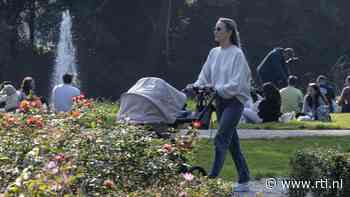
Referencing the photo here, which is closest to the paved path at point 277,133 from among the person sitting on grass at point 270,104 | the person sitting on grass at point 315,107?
the person sitting on grass at point 270,104

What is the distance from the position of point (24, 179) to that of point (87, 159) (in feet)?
6.88

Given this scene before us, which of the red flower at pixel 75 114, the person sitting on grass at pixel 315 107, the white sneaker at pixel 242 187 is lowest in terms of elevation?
the person sitting on grass at pixel 315 107

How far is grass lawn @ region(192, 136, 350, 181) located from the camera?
12.9 meters

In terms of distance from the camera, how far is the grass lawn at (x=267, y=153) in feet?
42.3

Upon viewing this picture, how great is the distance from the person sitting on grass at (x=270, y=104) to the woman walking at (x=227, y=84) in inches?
426

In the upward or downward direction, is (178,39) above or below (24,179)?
below

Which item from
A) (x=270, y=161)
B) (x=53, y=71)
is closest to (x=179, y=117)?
(x=270, y=161)

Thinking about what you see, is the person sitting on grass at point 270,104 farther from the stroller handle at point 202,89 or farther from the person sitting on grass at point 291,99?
the stroller handle at point 202,89

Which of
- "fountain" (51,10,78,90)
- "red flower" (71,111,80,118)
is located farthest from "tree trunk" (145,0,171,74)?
"red flower" (71,111,80,118)

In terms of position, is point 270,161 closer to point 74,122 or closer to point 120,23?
point 74,122

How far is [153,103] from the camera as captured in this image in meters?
12.6

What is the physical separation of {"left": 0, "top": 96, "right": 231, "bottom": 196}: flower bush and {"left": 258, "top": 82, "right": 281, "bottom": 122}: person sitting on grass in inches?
469

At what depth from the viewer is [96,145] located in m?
8.47

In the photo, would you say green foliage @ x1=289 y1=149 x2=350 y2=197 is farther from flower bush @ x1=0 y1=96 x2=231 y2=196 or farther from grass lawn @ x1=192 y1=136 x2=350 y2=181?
grass lawn @ x1=192 y1=136 x2=350 y2=181
